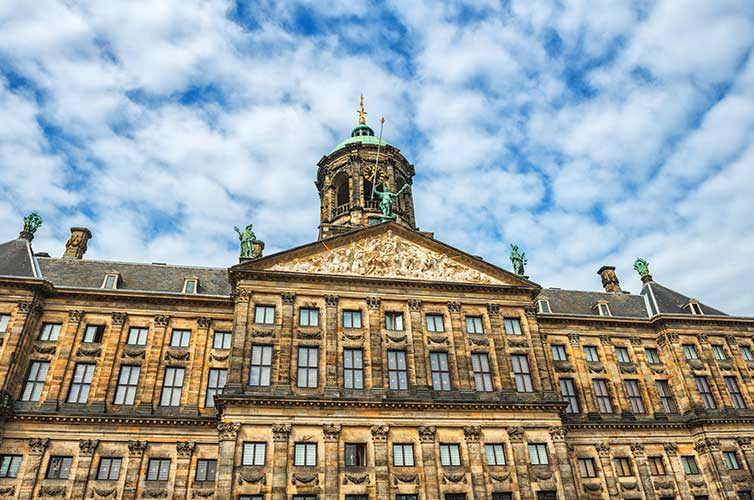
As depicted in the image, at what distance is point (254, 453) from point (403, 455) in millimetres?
7622

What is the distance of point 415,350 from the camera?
30906mm

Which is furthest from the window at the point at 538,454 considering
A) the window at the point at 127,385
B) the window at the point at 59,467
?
the window at the point at 59,467

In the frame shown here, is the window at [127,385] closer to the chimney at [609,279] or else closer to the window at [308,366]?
the window at [308,366]

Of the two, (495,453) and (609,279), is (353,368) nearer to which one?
(495,453)

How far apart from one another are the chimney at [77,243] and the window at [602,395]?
1511 inches

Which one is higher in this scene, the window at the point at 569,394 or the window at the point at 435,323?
the window at the point at 435,323

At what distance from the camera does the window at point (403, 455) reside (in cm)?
2746

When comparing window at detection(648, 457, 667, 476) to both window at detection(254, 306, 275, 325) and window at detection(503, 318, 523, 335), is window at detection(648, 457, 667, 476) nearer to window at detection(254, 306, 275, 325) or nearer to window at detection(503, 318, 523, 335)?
window at detection(503, 318, 523, 335)

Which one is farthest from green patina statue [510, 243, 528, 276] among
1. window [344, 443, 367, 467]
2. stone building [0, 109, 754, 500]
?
window [344, 443, 367, 467]

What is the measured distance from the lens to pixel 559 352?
122 feet

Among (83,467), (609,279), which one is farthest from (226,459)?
(609,279)

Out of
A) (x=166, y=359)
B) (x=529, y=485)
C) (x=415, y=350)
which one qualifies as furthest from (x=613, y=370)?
(x=166, y=359)

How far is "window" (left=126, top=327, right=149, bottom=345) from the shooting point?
32.0m

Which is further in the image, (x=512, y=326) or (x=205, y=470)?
(x=512, y=326)
